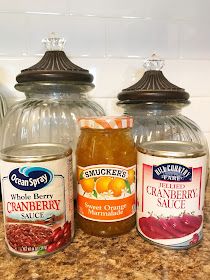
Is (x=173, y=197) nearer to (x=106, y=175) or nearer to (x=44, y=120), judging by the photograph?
(x=106, y=175)

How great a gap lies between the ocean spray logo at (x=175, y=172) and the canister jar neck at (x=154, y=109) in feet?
0.64

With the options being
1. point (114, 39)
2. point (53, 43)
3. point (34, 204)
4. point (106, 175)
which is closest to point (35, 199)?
point (34, 204)

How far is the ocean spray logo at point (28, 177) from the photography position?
1.34 ft

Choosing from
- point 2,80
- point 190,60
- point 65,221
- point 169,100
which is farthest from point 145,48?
point 65,221

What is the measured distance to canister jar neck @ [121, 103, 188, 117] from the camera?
0.60 meters

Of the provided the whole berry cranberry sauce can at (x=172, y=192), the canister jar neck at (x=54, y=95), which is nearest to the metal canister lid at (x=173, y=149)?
the whole berry cranberry sauce can at (x=172, y=192)

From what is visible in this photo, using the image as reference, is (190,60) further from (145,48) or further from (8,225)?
(8,225)

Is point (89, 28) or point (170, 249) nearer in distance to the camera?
point (170, 249)

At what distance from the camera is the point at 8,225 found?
43cm

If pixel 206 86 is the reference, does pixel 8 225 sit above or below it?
below

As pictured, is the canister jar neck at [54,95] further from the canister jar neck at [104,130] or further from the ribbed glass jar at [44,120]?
the canister jar neck at [104,130]

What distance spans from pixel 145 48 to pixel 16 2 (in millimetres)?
358

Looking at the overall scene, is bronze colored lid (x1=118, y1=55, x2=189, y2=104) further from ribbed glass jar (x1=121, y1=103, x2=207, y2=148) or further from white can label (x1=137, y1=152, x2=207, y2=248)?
white can label (x1=137, y1=152, x2=207, y2=248)

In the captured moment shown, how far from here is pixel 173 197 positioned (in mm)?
437
